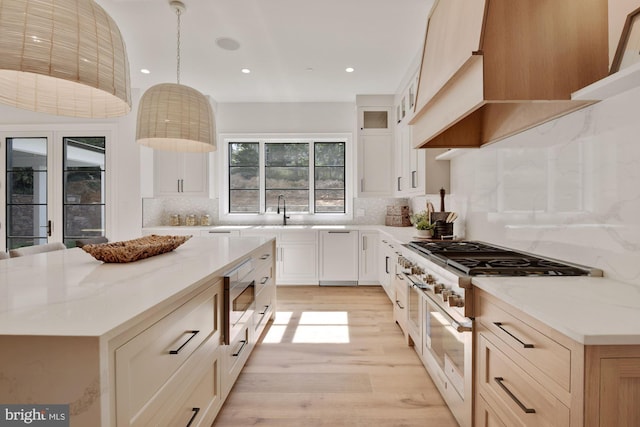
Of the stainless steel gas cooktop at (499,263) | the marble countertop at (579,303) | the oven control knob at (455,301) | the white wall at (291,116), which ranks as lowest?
the oven control knob at (455,301)

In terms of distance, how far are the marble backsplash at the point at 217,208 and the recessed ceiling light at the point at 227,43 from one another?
2.45 meters

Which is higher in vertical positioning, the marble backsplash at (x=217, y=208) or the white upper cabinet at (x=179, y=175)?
the white upper cabinet at (x=179, y=175)

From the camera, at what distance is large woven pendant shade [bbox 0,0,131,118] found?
989 mm

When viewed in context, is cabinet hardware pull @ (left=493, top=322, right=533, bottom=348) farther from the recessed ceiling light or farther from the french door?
the french door

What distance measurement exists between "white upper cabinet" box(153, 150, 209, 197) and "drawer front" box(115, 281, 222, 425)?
11.6 ft

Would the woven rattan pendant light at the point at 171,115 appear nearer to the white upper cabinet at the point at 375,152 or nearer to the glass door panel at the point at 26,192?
the white upper cabinet at the point at 375,152

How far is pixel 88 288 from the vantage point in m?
1.12

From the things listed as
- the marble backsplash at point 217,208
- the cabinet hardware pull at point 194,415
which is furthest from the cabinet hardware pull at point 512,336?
the marble backsplash at point 217,208

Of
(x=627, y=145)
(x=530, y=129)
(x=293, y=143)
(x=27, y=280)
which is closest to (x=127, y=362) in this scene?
(x=27, y=280)

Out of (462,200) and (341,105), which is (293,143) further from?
(462,200)

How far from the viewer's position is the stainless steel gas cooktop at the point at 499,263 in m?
1.35

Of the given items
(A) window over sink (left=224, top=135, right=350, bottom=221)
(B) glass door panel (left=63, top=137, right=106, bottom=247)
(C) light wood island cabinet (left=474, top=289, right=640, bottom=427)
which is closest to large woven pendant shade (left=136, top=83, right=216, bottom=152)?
(C) light wood island cabinet (left=474, top=289, right=640, bottom=427)

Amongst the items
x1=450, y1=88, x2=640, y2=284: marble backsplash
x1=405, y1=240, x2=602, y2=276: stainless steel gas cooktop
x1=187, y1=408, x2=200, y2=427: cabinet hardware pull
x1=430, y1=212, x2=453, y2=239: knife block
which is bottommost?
x1=187, y1=408, x2=200, y2=427: cabinet hardware pull

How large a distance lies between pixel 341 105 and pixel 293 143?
0.99 m
